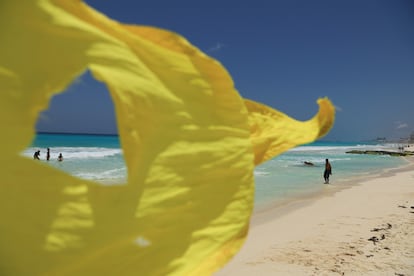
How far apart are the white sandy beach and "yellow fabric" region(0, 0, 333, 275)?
18.8ft

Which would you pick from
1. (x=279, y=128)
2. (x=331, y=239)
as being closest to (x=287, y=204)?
(x=331, y=239)

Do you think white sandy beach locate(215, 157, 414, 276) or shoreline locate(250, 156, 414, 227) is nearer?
white sandy beach locate(215, 157, 414, 276)

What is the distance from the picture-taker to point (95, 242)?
425 millimetres

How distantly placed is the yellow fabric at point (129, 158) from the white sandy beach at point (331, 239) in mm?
5739

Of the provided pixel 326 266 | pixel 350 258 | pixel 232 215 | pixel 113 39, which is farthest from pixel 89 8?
pixel 350 258

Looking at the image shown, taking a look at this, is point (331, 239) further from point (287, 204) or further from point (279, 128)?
point (279, 128)

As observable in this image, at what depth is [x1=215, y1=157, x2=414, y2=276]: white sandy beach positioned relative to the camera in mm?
6164

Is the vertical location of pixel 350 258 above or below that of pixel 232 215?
below

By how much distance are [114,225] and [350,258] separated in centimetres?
695

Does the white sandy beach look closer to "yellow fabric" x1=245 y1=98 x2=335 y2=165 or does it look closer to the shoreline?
the shoreline

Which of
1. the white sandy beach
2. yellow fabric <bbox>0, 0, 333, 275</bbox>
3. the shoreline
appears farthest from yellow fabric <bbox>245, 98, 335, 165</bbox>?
the shoreline

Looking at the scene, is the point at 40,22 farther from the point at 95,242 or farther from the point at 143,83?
the point at 95,242

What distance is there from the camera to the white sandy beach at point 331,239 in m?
6.16

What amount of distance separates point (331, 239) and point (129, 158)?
27.2 feet
